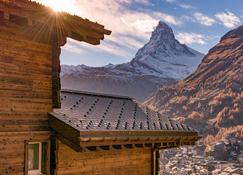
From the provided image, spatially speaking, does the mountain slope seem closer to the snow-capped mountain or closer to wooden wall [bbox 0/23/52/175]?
the snow-capped mountain

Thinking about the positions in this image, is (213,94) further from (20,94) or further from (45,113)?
(20,94)

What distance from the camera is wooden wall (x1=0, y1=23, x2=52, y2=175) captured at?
7656 mm

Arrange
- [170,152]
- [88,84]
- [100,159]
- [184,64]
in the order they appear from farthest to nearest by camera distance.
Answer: [184,64] → [88,84] → [170,152] → [100,159]

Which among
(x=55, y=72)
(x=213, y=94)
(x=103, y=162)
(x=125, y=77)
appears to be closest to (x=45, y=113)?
(x=55, y=72)

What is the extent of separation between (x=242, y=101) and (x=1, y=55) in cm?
6873

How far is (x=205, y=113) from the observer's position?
7238cm

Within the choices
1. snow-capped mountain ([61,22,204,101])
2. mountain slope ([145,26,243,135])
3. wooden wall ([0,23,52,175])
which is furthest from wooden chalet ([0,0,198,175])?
snow-capped mountain ([61,22,204,101])

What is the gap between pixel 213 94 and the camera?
7894 centimetres

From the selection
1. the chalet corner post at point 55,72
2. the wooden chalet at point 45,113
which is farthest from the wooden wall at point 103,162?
the chalet corner post at point 55,72

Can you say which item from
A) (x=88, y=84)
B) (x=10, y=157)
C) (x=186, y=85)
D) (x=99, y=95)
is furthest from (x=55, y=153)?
(x=88, y=84)

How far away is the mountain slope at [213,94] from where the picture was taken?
6900cm

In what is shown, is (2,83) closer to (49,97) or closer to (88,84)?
(49,97)

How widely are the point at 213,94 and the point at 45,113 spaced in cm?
7424

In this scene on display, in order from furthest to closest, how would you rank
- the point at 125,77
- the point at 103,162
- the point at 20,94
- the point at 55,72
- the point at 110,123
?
the point at 125,77
the point at 103,162
the point at 110,123
the point at 55,72
the point at 20,94
